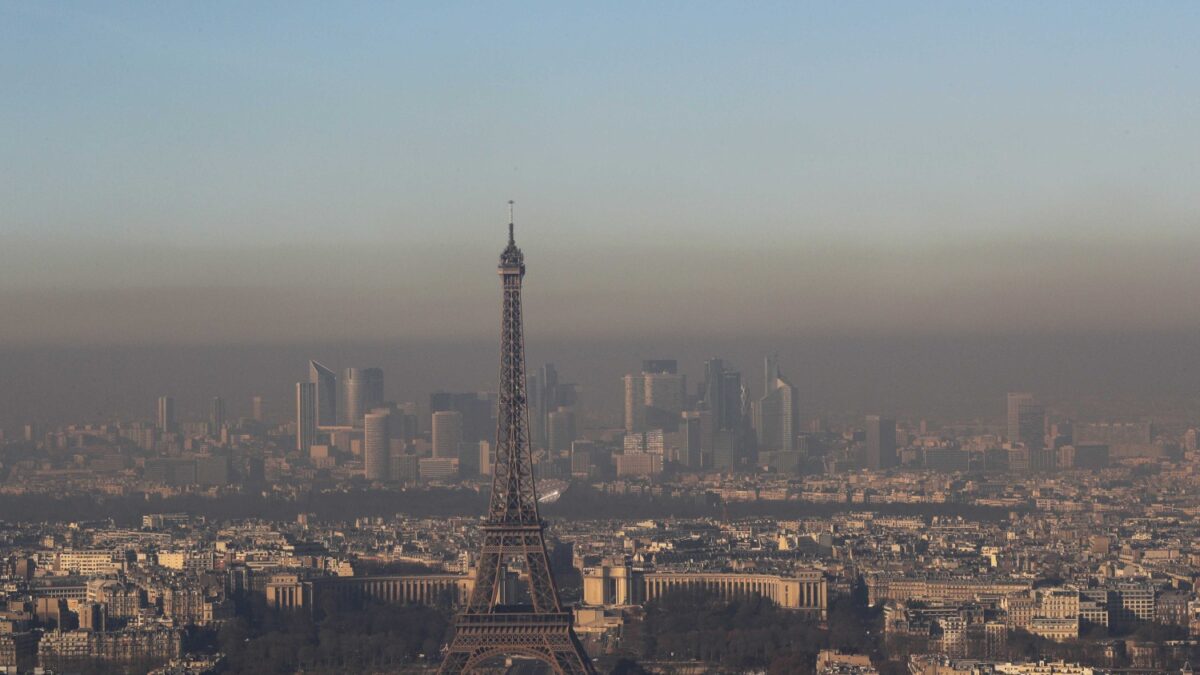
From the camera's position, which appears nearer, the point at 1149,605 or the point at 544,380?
the point at 1149,605

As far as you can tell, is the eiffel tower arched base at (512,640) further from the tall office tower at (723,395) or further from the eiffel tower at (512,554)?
the tall office tower at (723,395)

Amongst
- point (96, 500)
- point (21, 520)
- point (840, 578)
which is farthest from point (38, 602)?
point (96, 500)

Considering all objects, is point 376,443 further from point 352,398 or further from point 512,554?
point 512,554

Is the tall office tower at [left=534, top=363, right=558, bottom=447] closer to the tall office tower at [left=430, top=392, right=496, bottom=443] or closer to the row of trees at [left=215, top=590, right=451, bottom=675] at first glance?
the tall office tower at [left=430, top=392, right=496, bottom=443]

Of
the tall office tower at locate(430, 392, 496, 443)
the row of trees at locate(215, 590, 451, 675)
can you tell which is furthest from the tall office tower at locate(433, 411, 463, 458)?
the row of trees at locate(215, 590, 451, 675)

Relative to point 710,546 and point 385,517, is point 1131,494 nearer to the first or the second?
point 385,517

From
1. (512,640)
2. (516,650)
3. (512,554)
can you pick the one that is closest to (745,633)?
(512,554)
